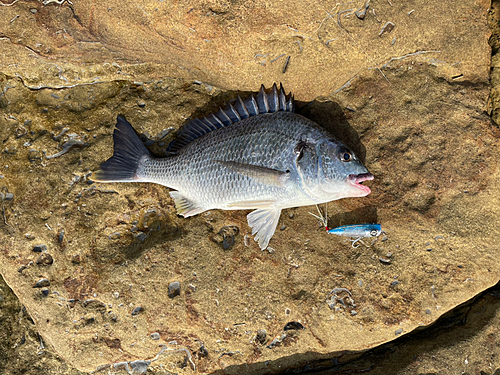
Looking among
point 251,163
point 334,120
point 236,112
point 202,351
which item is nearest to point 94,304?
point 202,351

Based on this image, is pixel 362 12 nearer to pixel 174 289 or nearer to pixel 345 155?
pixel 345 155

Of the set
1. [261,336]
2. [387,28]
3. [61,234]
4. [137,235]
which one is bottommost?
[261,336]

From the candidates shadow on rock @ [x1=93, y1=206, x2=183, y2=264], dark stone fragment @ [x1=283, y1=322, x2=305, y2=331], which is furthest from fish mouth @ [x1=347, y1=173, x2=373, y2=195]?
shadow on rock @ [x1=93, y1=206, x2=183, y2=264]

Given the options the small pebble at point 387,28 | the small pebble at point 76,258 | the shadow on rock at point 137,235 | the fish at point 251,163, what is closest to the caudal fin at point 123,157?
the fish at point 251,163

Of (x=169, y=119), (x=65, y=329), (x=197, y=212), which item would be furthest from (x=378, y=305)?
(x=65, y=329)

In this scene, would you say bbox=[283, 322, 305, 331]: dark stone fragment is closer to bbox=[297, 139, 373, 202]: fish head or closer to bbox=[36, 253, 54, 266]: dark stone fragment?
bbox=[297, 139, 373, 202]: fish head

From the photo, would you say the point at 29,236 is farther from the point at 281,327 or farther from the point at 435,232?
the point at 435,232
